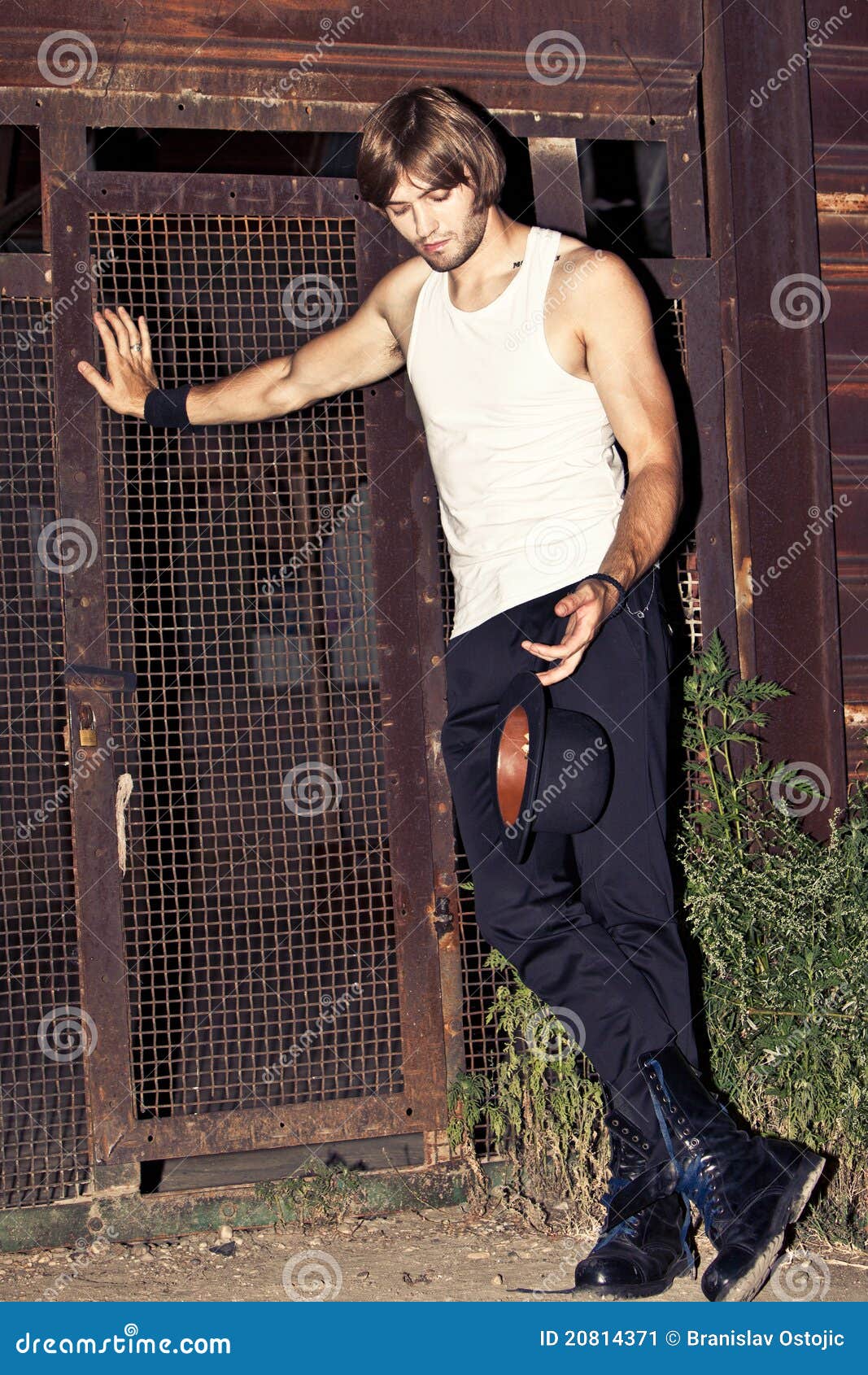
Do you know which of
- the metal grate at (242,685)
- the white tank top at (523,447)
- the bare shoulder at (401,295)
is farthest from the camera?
the metal grate at (242,685)

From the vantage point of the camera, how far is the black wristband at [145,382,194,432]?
11.6 feet

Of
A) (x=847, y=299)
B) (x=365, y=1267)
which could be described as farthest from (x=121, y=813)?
(x=847, y=299)

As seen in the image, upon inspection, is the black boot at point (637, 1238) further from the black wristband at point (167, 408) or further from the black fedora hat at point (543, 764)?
the black wristband at point (167, 408)

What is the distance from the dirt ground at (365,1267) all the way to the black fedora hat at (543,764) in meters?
1.06

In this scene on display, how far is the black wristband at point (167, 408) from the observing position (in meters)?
3.53

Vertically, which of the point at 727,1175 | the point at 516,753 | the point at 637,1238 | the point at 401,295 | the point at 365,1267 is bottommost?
the point at 365,1267

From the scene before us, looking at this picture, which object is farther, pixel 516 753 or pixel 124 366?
pixel 124 366

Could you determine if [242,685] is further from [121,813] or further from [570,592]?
[570,592]

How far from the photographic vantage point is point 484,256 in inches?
123

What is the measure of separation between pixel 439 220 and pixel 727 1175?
2.24 metres

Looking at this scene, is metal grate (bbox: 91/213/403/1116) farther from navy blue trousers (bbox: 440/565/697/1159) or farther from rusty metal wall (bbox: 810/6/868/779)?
rusty metal wall (bbox: 810/6/868/779)

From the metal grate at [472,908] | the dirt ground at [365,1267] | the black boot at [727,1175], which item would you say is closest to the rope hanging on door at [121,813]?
the metal grate at [472,908]

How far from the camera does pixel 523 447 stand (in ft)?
9.97

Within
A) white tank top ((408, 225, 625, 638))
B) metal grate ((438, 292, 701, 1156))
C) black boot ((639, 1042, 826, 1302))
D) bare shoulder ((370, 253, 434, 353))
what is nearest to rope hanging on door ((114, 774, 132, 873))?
metal grate ((438, 292, 701, 1156))
